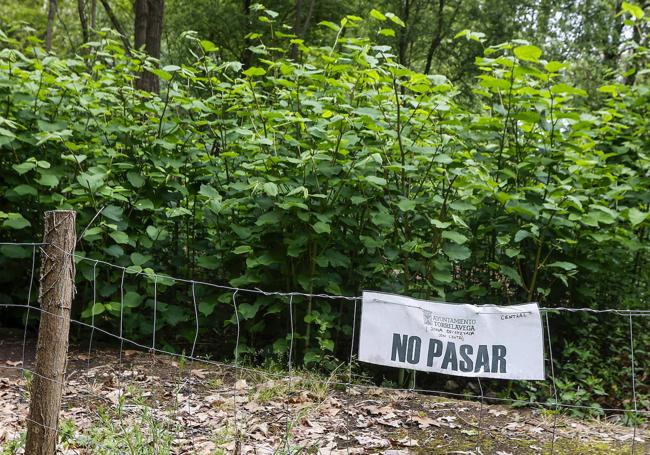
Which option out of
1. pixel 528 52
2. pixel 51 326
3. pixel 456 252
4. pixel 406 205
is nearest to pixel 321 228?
pixel 406 205

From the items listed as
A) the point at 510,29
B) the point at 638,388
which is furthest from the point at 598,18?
the point at 638,388

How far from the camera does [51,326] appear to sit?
303cm

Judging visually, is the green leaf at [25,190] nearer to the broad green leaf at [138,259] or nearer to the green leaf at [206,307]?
→ the broad green leaf at [138,259]

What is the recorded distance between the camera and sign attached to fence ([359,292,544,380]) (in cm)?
306

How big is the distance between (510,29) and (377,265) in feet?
39.3

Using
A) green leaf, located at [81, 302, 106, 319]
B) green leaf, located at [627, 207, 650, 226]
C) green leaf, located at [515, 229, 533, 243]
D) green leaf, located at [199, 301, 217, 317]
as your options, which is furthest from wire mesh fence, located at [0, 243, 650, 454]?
green leaf, located at [627, 207, 650, 226]

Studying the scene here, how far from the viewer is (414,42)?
1631 centimetres

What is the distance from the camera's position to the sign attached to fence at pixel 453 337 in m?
3.06

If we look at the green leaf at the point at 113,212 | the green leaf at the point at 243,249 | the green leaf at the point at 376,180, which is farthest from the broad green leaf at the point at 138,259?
the green leaf at the point at 376,180

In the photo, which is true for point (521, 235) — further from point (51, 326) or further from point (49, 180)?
point (49, 180)

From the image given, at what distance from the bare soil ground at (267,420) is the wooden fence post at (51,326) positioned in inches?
12.5

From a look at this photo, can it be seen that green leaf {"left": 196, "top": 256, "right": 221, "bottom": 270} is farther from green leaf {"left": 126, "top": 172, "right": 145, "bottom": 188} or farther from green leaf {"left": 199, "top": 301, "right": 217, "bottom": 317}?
green leaf {"left": 126, "top": 172, "right": 145, "bottom": 188}

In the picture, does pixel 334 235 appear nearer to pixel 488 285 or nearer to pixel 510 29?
pixel 488 285

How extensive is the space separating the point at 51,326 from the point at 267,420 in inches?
58.0
